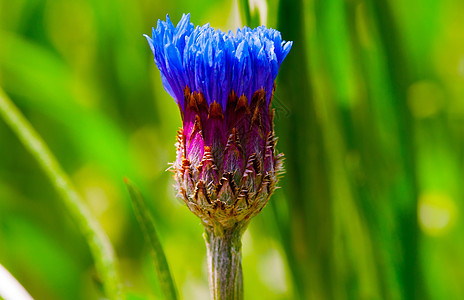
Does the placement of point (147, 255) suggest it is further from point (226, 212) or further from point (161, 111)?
point (226, 212)

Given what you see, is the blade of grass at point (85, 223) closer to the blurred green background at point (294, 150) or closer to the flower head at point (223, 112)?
the blurred green background at point (294, 150)

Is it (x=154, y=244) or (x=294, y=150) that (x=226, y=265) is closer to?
(x=154, y=244)

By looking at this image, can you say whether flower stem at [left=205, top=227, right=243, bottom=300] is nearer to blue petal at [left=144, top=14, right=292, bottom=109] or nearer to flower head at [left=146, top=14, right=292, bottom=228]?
flower head at [left=146, top=14, right=292, bottom=228]

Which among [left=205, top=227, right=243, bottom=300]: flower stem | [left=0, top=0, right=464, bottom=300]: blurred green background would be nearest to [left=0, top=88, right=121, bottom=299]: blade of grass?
[left=0, top=0, right=464, bottom=300]: blurred green background

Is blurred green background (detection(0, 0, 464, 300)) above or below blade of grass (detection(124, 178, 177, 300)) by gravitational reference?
above

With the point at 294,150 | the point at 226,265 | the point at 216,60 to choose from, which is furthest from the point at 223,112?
the point at 294,150
